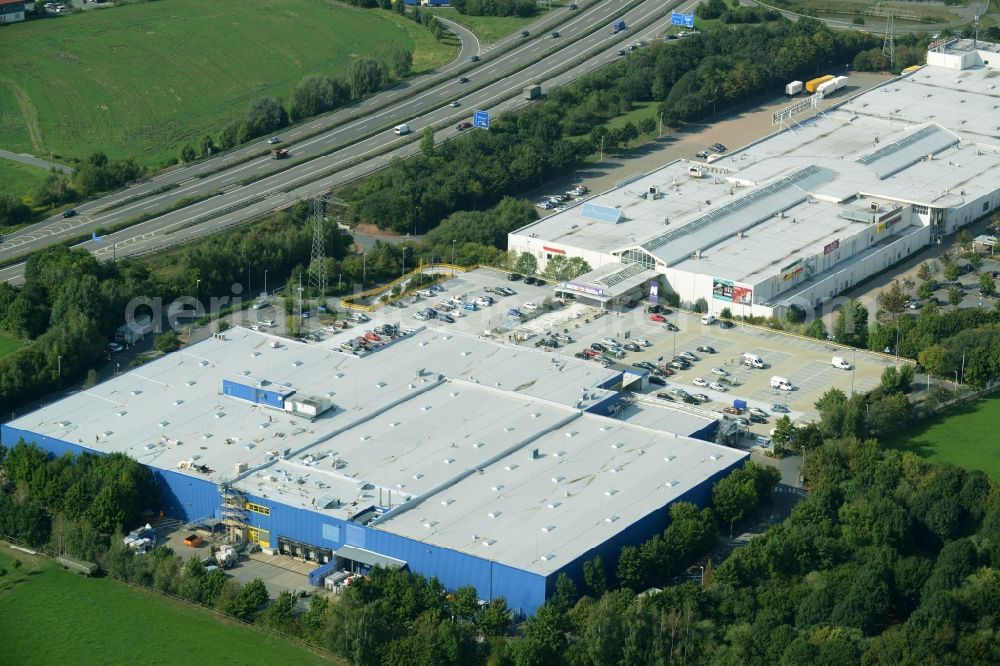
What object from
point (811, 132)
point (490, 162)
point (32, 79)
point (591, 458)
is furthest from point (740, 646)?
point (32, 79)

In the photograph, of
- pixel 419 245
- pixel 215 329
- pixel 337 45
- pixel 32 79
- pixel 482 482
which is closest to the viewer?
pixel 482 482

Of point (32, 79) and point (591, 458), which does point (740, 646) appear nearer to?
point (591, 458)

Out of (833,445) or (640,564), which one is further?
(833,445)

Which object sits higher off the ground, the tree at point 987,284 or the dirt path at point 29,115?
the dirt path at point 29,115

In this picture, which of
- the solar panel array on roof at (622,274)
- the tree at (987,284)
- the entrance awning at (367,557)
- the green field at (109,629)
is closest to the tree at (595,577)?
the entrance awning at (367,557)

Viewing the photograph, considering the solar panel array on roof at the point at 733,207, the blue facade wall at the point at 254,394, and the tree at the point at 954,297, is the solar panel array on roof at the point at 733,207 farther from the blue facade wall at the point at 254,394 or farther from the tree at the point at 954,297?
the blue facade wall at the point at 254,394

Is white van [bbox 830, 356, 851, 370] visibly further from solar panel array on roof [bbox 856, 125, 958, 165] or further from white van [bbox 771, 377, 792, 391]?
solar panel array on roof [bbox 856, 125, 958, 165]
